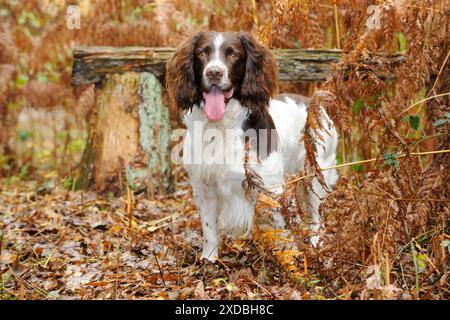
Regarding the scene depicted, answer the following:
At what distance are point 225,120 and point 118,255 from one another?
1044 mm

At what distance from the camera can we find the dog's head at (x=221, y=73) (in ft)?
12.2

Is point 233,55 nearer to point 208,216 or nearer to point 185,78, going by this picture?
point 185,78

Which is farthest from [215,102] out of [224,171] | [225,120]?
[224,171]

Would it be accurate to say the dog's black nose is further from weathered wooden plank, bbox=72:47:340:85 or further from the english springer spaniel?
weathered wooden plank, bbox=72:47:340:85

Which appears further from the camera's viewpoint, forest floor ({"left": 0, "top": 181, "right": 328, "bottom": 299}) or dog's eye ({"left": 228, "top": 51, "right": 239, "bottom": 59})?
dog's eye ({"left": 228, "top": 51, "right": 239, "bottom": 59})

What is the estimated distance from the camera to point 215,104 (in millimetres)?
3715

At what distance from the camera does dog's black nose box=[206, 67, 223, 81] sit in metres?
3.62

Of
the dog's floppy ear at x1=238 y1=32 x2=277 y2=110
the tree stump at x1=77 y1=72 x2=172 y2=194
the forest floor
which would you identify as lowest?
the forest floor

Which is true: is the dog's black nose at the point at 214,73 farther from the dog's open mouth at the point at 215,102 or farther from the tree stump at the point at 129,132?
the tree stump at the point at 129,132

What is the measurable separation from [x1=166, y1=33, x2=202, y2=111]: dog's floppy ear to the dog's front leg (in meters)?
0.55

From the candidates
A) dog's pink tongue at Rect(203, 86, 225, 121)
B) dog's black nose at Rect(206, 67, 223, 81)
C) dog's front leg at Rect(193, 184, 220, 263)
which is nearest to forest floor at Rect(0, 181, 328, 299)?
dog's front leg at Rect(193, 184, 220, 263)

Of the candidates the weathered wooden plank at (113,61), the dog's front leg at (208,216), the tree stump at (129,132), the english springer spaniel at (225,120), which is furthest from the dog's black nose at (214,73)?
the tree stump at (129,132)

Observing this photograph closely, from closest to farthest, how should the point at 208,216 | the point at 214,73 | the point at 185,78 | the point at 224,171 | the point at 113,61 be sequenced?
1. the point at 214,73
2. the point at 224,171
3. the point at 185,78
4. the point at 208,216
5. the point at 113,61

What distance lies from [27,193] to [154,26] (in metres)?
2.05
